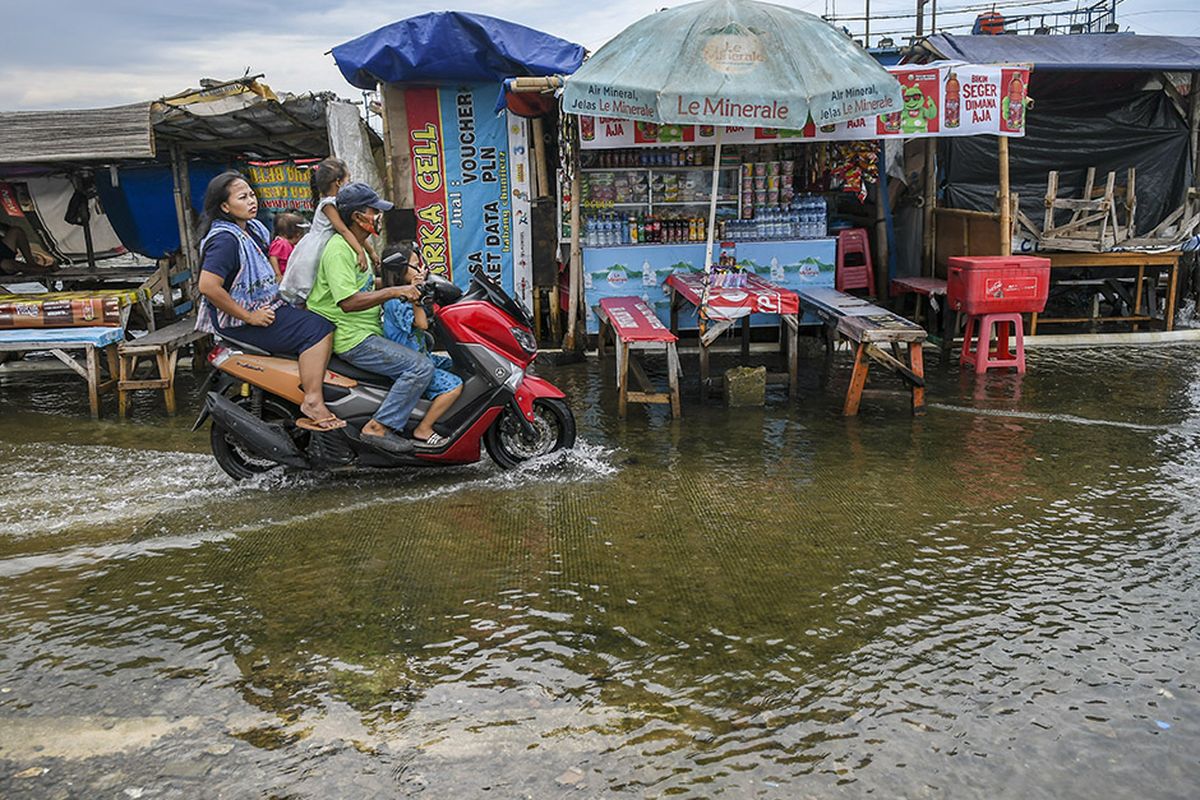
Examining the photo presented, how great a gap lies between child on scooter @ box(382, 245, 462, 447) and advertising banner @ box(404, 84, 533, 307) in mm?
4135

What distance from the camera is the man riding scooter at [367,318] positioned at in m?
5.10

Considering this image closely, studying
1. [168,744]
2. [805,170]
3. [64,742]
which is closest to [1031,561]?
[168,744]

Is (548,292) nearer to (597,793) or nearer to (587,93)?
(587,93)

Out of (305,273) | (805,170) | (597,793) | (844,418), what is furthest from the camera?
(805,170)

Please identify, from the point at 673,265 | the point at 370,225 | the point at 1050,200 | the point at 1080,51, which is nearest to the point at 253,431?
the point at 370,225

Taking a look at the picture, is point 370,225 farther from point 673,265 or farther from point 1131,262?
point 1131,262

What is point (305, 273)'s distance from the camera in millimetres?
5156

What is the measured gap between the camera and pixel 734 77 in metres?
7.48

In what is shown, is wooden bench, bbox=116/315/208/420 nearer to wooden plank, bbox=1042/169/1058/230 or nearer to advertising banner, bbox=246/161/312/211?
advertising banner, bbox=246/161/312/211

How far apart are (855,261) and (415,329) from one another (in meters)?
6.74

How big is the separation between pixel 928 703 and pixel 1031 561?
1460mm

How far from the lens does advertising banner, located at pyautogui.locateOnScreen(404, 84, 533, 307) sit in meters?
9.69

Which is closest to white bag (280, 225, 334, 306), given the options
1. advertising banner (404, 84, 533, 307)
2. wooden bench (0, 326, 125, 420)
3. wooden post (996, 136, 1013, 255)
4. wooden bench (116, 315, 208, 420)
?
wooden bench (116, 315, 208, 420)

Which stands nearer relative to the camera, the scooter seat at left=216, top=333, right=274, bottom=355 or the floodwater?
the floodwater
